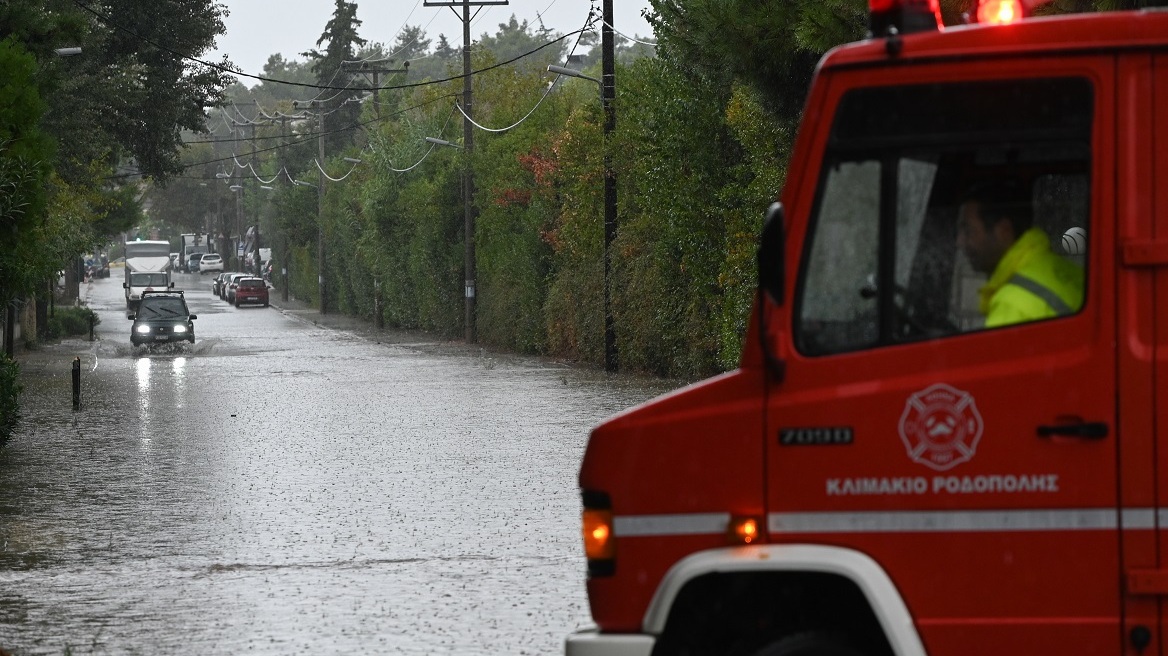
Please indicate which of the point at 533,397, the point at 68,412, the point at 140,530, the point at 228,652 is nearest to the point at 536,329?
the point at 533,397

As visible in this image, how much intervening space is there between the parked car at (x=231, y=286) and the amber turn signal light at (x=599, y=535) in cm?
8427

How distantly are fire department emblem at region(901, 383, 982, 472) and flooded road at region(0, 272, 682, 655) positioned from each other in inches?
160

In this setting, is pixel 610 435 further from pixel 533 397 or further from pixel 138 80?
pixel 138 80

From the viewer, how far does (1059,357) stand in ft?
17.2

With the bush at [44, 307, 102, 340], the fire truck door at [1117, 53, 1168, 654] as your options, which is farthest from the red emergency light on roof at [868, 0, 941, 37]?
the bush at [44, 307, 102, 340]

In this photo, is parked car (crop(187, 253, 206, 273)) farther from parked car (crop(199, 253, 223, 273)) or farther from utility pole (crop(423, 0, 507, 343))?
utility pole (crop(423, 0, 507, 343))

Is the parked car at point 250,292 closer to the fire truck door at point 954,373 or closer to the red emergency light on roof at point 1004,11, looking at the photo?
the red emergency light on roof at point 1004,11

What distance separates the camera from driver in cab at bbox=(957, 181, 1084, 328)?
5340mm

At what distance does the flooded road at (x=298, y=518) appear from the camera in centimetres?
979

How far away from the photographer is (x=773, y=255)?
5266 millimetres

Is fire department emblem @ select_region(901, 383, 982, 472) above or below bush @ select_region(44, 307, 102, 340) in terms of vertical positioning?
above

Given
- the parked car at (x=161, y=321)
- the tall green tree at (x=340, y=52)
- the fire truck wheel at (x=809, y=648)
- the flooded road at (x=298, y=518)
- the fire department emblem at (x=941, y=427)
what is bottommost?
the flooded road at (x=298, y=518)

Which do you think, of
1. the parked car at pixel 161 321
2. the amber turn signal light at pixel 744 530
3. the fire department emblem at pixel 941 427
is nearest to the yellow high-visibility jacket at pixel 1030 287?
the fire department emblem at pixel 941 427

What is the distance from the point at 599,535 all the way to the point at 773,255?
3.90 feet
